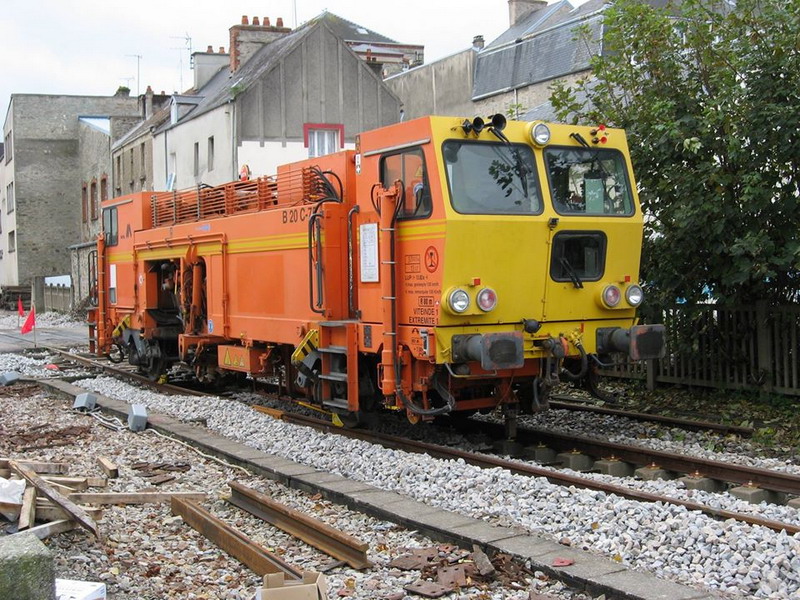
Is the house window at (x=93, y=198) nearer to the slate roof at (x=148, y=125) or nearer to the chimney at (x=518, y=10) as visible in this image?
the slate roof at (x=148, y=125)

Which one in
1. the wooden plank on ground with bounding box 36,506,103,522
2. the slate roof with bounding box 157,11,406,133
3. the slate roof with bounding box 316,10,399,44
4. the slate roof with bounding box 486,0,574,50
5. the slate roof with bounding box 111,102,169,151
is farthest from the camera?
the slate roof with bounding box 316,10,399,44

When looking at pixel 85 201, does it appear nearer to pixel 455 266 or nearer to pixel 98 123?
pixel 98 123

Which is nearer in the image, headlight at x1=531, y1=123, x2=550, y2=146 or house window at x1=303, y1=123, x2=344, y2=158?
headlight at x1=531, y1=123, x2=550, y2=146

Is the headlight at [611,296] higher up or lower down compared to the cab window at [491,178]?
lower down

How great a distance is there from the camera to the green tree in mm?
10867

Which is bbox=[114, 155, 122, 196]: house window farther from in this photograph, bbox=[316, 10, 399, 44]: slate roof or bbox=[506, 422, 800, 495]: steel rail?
bbox=[506, 422, 800, 495]: steel rail

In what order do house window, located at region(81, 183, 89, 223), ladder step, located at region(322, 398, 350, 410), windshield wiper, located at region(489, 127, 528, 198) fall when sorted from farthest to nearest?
house window, located at region(81, 183, 89, 223), ladder step, located at region(322, 398, 350, 410), windshield wiper, located at region(489, 127, 528, 198)

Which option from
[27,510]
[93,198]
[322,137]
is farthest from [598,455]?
[93,198]

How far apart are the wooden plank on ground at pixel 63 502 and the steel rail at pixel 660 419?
21.4ft

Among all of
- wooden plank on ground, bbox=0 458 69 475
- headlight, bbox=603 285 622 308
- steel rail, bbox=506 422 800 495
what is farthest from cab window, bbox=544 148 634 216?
wooden plank on ground, bbox=0 458 69 475

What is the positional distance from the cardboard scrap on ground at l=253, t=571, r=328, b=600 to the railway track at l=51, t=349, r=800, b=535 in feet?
10.0

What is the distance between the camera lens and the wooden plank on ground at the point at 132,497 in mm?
7453

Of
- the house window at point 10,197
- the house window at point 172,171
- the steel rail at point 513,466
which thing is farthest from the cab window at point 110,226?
the house window at point 10,197

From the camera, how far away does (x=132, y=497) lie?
25.1 ft
